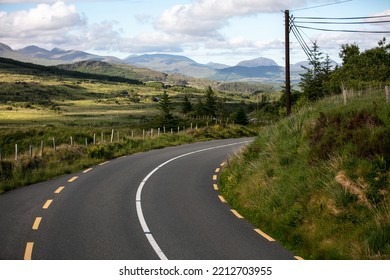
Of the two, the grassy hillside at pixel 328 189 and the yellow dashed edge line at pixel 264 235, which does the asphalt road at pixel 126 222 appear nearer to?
the yellow dashed edge line at pixel 264 235

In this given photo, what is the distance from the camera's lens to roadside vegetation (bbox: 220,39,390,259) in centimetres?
892

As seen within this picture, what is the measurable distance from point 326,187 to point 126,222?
16.7 feet

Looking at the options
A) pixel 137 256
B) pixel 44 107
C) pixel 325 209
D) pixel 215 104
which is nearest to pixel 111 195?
pixel 137 256

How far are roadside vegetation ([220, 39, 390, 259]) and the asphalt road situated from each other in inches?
24.5

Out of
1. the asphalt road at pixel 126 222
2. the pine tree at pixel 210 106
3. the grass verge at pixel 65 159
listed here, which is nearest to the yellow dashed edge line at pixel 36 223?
the asphalt road at pixel 126 222

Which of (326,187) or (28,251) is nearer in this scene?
(28,251)

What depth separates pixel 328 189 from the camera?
1041cm

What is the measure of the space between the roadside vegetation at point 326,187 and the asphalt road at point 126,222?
62 cm

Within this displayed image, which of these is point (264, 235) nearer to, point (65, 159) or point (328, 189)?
point (328, 189)

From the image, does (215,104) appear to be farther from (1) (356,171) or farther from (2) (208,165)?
(1) (356,171)

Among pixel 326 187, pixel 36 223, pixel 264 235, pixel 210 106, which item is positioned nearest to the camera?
pixel 264 235

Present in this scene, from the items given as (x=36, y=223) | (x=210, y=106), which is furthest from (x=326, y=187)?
(x=210, y=106)

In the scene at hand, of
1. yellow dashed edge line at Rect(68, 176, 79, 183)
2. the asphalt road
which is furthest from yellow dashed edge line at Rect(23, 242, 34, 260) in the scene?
yellow dashed edge line at Rect(68, 176, 79, 183)

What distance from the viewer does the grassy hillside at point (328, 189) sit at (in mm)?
8891
